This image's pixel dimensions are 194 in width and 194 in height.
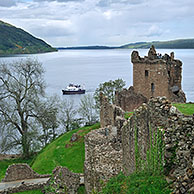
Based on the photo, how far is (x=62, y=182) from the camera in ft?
53.4

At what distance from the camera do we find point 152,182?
6.87m

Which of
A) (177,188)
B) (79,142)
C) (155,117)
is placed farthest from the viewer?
(79,142)

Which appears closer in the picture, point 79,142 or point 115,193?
point 115,193

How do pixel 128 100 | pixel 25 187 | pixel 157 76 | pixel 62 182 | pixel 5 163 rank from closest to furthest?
pixel 62 182 → pixel 25 187 → pixel 5 163 → pixel 157 76 → pixel 128 100

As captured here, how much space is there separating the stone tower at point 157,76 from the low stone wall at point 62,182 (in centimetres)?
1694

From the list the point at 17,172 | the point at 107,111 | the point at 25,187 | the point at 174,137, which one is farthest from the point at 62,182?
the point at 174,137

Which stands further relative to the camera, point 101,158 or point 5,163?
point 5,163

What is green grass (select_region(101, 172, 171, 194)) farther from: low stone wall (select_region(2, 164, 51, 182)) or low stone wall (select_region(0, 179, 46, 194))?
low stone wall (select_region(2, 164, 51, 182))

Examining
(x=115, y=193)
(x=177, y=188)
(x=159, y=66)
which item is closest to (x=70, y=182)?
(x=115, y=193)

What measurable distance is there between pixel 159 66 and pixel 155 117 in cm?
2463

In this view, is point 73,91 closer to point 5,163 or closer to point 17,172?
point 5,163

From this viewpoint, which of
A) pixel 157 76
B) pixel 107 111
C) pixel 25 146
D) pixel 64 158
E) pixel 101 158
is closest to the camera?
pixel 101 158

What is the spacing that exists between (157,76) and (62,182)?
19.3 metres

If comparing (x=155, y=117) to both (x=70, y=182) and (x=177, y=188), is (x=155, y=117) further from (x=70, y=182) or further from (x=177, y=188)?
(x=70, y=182)
